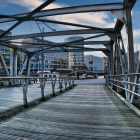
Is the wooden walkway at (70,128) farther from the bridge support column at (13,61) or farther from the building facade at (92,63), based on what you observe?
the building facade at (92,63)

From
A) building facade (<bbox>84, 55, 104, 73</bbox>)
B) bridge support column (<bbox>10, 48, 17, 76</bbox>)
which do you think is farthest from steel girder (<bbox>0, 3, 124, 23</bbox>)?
building facade (<bbox>84, 55, 104, 73</bbox>)

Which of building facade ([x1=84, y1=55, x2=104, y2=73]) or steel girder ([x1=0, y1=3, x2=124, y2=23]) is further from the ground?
building facade ([x1=84, y1=55, x2=104, y2=73])

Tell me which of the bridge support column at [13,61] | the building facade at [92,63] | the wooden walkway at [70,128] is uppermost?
the building facade at [92,63]

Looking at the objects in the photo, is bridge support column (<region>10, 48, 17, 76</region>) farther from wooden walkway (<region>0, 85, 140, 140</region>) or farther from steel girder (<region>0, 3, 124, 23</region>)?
wooden walkway (<region>0, 85, 140, 140</region>)

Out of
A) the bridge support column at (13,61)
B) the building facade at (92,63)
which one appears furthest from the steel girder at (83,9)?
the building facade at (92,63)

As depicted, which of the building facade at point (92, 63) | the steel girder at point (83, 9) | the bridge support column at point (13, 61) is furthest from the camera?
the building facade at point (92, 63)

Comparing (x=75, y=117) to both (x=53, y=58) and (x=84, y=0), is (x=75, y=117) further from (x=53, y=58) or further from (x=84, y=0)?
(x=53, y=58)

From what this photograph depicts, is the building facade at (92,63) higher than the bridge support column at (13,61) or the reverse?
higher

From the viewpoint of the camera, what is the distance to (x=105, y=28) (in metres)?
9.62

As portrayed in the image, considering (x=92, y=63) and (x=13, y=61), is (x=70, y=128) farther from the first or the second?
(x=92, y=63)

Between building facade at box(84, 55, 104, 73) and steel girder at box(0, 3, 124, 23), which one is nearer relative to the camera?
steel girder at box(0, 3, 124, 23)

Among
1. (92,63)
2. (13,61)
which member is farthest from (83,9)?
(92,63)

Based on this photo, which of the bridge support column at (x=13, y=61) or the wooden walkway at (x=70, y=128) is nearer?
the wooden walkway at (x=70, y=128)

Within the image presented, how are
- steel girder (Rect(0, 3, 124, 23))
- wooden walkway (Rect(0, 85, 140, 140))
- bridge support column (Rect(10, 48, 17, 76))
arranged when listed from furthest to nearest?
1. bridge support column (Rect(10, 48, 17, 76))
2. steel girder (Rect(0, 3, 124, 23))
3. wooden walkway (Rect(0, 85, 140, 140))
